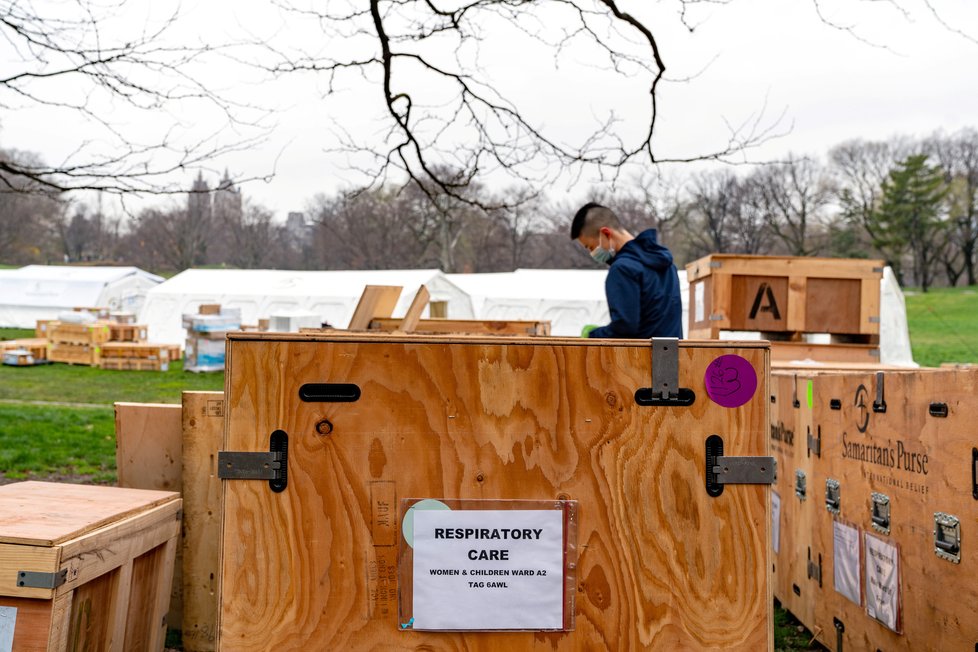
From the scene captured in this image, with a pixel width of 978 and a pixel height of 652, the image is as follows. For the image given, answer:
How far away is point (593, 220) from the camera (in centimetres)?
556

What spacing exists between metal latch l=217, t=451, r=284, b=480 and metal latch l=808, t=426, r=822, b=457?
315 centimetres

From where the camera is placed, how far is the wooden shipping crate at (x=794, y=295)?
23.2 feet

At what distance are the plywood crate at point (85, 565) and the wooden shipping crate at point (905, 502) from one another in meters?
3.15

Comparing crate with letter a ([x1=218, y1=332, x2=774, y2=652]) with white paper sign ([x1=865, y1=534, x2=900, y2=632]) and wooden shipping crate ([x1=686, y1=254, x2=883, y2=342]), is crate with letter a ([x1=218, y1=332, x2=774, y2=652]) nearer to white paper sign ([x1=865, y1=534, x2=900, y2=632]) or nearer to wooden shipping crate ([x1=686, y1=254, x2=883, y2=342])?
white paper sign ([x1=865, y1=534, x2=900, y2=632])

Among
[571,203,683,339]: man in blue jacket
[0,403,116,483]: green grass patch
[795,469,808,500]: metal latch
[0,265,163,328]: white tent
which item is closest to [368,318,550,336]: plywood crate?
[571,203,683,339]: man in blue jacket

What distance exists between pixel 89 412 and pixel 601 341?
40.4 feet

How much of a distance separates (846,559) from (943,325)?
43178mm

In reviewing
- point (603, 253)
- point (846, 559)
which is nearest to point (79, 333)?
point (603, 253)

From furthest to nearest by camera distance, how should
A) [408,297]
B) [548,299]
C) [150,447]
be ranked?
[548,299] → [408,297] → [150,447]

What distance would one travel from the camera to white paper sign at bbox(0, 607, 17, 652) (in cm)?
283

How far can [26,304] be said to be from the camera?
107 ft

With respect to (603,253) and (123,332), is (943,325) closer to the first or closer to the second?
(123,332)

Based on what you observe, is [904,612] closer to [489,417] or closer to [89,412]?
[489,417]

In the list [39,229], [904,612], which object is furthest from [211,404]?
[39,229]
